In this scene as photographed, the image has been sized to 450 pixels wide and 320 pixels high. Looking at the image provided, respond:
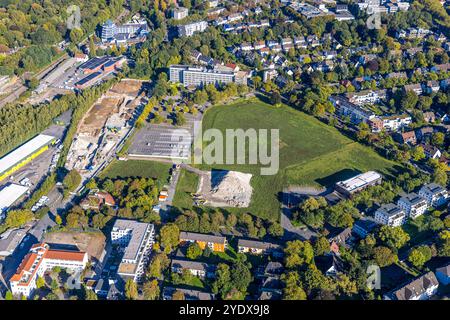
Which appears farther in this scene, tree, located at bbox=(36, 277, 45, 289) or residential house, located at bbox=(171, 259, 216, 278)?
residential house, located at bbox=(171, 259, 216, 278)

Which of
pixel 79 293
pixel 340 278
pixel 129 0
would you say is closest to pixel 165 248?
pixel 79 293

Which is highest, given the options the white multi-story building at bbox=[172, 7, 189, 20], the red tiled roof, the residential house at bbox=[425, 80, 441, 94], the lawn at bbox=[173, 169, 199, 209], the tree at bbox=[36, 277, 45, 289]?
the white multi-story building at bbox=[172, 7, 189, 20]

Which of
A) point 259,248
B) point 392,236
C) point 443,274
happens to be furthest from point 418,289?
point 259,248

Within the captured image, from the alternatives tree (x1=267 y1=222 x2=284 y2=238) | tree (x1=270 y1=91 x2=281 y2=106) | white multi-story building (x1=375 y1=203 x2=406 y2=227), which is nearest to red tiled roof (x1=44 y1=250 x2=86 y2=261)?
tree (x1=267 y1=222 x2=284 y2=238)

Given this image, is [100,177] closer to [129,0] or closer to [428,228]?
[428,228]

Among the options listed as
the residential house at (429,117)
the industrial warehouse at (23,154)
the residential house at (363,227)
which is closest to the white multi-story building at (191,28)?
the industrial warehouse at (23,154)

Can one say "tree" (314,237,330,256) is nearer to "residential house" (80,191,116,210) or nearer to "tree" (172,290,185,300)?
"tree" (172,290,185,300)

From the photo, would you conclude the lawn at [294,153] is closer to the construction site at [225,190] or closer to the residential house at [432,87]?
the construction site at [225,190]
